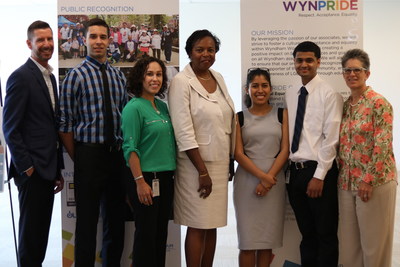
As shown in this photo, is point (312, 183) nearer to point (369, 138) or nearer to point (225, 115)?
point (369, 138)

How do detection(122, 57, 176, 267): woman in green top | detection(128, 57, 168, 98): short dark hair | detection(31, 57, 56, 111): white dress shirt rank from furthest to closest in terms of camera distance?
1. detection(31, 57, 56, 111): white dress shirt
2. detection(128, 57, 168, 98): short dark hair
3. detection(122, 57, 176, 267): woman in green top

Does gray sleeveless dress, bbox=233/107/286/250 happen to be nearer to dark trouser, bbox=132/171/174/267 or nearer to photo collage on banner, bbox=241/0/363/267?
photo collage on banner, bbox=241/0/363/267

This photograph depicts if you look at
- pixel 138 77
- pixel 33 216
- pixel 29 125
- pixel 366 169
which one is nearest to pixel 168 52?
pixel 138 77

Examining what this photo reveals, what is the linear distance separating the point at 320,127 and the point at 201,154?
0.86 meters

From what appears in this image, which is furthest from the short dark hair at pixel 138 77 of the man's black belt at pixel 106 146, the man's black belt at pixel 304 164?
the man's black belt at pixel 304 164

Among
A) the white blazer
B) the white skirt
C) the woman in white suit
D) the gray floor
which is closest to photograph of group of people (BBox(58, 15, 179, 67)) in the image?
the woman in white suit

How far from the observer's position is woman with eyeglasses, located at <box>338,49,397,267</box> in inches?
107

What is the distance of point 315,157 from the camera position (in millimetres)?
2939

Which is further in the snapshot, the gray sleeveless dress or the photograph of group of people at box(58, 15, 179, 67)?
the photograph of group of people at box(58, 15, 179, 67)

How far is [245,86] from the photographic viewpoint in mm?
3416

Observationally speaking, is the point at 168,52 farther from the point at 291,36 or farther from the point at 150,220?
the point at 150,220

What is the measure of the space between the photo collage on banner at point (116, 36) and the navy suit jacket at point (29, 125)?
49 cm

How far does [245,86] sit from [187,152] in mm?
915

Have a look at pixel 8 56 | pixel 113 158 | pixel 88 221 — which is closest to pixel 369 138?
pixel 113 158
